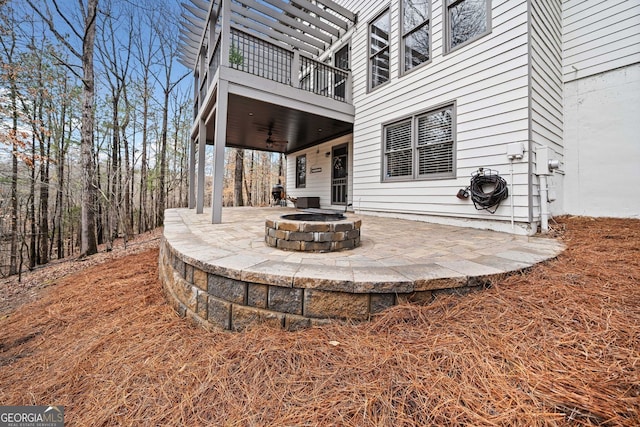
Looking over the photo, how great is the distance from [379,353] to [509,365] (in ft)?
1.84

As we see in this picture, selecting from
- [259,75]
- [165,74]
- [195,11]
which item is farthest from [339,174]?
[165,74]

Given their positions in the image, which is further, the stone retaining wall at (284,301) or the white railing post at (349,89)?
the white railing post at (349,89)

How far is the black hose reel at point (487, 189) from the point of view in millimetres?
3553

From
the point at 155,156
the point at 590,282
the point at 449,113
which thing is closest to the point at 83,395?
the point at 590,282

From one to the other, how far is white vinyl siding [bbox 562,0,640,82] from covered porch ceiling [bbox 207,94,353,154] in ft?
14.0

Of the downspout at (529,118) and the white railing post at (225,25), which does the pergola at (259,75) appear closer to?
the white railing post at (225,25)

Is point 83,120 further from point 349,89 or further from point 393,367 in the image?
point 393,367

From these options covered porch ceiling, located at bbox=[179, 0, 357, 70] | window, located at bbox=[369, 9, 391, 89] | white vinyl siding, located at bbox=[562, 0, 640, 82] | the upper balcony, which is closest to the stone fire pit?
the upper balcony

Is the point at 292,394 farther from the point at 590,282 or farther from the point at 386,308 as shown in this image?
the point at 590,282

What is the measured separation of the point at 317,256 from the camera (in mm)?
2164

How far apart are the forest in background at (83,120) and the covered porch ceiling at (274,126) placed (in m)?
3.00

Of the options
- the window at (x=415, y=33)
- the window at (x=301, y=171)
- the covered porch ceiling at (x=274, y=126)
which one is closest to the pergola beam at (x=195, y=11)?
the covered porch ceiling at (x=274, y=126)

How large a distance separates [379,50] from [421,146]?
273 cm

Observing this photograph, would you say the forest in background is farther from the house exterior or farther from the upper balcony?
the house exterior
